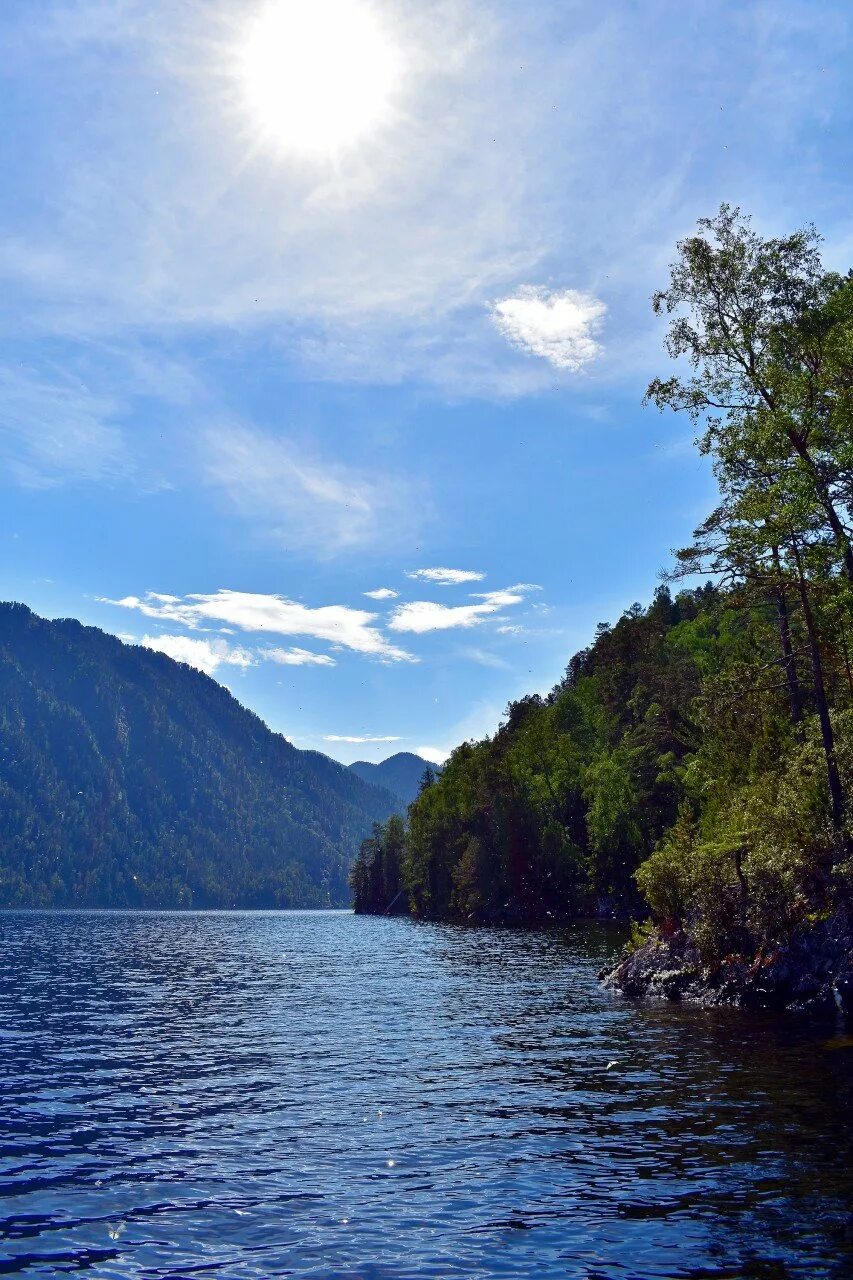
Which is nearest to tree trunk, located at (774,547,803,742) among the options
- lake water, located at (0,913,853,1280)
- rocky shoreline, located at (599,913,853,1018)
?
rocky shoreline, located at (599,913,853,1018)

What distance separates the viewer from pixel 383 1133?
60.2ft

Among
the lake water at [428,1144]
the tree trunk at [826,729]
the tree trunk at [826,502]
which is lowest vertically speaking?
the lake water at [428,1144]

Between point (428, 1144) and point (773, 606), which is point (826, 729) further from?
point (428, 1144)

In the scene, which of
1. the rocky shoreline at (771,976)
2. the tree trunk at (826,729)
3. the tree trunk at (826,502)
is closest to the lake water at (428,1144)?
the rocky shoreline at (771,976)

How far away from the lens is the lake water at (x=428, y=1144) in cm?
1232

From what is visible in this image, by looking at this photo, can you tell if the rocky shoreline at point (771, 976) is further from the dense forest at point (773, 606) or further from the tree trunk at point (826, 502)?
the tree trunk at point (826, 502)

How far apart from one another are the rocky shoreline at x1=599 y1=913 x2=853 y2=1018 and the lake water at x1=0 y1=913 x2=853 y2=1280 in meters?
2.43

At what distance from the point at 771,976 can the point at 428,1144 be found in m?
20.9

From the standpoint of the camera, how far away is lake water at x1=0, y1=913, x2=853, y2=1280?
12.3 m

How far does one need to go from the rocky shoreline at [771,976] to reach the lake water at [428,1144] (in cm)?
243

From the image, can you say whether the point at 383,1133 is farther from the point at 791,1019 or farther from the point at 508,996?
the point at 508,996

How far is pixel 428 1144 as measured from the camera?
1752 cm

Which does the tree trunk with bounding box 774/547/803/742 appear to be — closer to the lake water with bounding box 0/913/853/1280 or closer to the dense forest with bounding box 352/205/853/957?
the dense forest with bounding box 352/205/853/957

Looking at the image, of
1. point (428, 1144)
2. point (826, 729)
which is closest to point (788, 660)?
point (826, 729)
